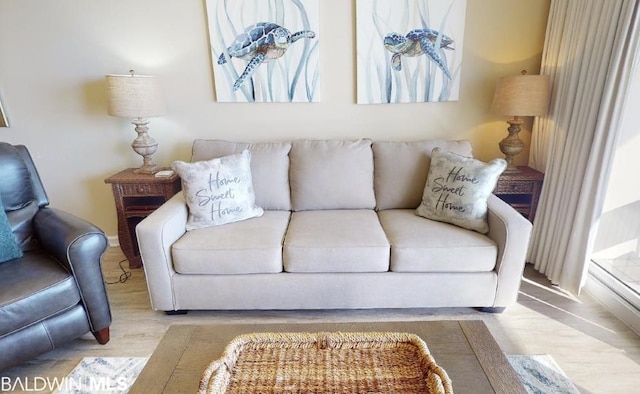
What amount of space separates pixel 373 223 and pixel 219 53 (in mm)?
1645

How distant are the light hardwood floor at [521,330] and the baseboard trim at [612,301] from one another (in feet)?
0.12

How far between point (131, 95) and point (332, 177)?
1397 millimetres

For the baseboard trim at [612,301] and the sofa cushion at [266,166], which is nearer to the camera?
the baseboard trim at [612,301]

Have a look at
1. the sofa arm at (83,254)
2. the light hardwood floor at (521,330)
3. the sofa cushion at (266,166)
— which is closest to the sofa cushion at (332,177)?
the sofa cushion at (266,166)

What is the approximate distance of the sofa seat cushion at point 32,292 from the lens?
1.45 metres

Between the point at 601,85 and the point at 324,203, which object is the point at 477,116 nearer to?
the point at 601,85

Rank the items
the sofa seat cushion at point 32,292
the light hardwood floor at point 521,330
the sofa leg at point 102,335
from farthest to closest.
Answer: the sofa leg at point 102,335 < the light hardwood floor at point 521,330 < the sofa seat cushion at point 32,292

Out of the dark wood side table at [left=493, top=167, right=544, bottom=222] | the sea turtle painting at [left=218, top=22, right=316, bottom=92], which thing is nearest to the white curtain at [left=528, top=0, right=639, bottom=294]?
the dark wood side table at [left=493, top=167, right=544, bottom=222]

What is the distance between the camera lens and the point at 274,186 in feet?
7.67

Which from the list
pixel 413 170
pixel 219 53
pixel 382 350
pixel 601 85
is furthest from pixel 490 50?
pixel 382 350

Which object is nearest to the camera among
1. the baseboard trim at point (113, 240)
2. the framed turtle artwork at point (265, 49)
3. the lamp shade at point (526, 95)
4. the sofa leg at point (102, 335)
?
the sofa leg at point (102, 335)

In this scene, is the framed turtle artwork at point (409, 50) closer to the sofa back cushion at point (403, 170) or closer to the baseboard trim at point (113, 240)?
the sofa back cushion at point (403, 170)

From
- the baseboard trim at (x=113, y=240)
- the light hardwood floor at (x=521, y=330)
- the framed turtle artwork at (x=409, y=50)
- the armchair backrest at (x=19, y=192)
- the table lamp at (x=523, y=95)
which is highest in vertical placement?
the framed turtle artwork at (x=409, y=50)

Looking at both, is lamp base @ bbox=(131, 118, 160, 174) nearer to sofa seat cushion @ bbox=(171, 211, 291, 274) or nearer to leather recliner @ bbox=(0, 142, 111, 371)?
leather recliner @ bbox=(0, 142, 111, 371)
